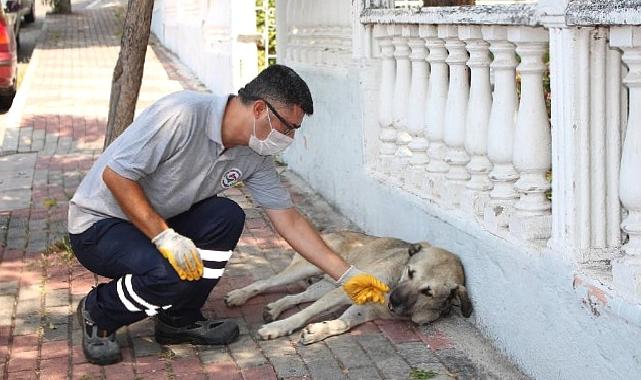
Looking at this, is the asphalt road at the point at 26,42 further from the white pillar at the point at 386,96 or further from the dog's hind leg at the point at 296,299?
the dog's hind leg at the point at 296,299

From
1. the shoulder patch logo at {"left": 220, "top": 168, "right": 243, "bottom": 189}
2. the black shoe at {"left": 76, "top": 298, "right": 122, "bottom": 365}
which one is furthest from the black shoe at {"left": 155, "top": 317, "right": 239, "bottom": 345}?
the shoulder patch logo at {"left": 220, "top": 168, "right": 243, "bottom": 189}

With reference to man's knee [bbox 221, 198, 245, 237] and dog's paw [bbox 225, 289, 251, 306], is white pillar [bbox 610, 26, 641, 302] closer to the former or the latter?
man's knee [bbox 221, 198, 245, 237]

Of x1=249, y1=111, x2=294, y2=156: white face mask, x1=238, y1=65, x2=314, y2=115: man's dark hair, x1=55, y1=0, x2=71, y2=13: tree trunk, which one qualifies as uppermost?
x1=55, y1=0, x2=71, y2=13: tree trunk

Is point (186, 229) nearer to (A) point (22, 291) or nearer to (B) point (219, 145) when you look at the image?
(B) point (219, 145)

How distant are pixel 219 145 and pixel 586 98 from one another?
172 cm

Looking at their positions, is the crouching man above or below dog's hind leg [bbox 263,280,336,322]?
above

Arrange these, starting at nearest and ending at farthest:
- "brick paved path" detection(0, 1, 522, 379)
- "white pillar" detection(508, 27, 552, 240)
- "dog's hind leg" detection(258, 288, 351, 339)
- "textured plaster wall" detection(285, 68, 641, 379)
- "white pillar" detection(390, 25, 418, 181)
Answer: "textured plaster wall" detection(285, 68, 641, 379) < "white pillar" detection(508, 27, 552, 240) < "brick paved path" detection(0, 1, 522, 379) < "dog's hind leg" detection(258, 288, 351, 339) < "white pillar" detection(390, 25, 418, 181)

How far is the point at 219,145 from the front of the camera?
16.0 ft

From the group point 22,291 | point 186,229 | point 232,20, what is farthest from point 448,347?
point 232,20

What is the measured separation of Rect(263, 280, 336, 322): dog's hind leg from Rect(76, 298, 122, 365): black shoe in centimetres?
93

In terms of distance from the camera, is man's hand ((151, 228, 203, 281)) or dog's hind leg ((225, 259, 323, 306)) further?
dog's hind leg ((225, 259, 323, 306))

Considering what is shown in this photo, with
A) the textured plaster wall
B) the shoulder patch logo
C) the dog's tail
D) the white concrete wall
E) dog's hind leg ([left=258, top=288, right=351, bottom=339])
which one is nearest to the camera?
the textured plaster wall

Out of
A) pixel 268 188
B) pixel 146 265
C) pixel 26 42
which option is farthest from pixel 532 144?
pixel 26 42

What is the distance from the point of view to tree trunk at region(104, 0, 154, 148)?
7.51 metres
